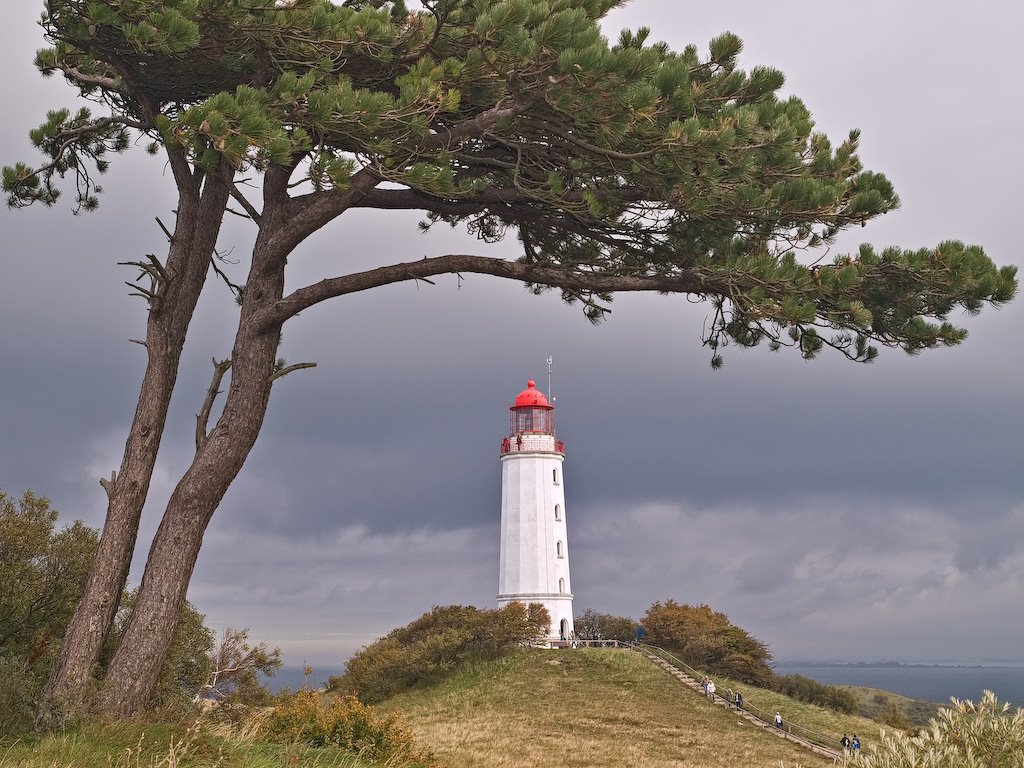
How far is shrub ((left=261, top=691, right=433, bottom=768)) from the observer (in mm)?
11594

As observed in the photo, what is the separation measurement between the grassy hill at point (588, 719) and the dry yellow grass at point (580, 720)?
36mm

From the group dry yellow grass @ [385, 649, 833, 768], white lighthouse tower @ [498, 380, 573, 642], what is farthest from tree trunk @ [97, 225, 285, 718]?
white lighthouse tower @ [498, 380, 573, 642]

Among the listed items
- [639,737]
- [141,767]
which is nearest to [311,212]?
[141,767]

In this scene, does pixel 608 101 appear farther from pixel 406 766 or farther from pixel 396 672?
pixel 396 672

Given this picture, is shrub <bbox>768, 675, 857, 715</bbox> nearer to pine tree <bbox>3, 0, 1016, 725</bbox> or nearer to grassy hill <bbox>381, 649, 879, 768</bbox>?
grassy hill <bbox>381, 649, 879, 768</bbox>

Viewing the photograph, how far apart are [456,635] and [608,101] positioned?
29.0 meters

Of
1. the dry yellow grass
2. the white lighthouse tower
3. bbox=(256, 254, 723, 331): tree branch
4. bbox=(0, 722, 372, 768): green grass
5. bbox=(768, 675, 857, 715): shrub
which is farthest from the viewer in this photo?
the white lighthouse tower

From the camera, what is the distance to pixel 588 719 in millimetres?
27906

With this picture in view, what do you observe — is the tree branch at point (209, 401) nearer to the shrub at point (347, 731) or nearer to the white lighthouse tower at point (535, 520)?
the shrub at point (347, 731)

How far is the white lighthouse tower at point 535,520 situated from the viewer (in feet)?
138

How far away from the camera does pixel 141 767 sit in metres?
8.26

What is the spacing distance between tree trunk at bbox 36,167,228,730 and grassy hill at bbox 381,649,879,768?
8443 mm

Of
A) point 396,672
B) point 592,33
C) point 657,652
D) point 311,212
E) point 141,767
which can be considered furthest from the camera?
point 657,652

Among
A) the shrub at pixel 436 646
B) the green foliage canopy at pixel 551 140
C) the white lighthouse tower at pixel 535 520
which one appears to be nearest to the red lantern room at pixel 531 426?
the white lighthouse tower at pixel 535 520
